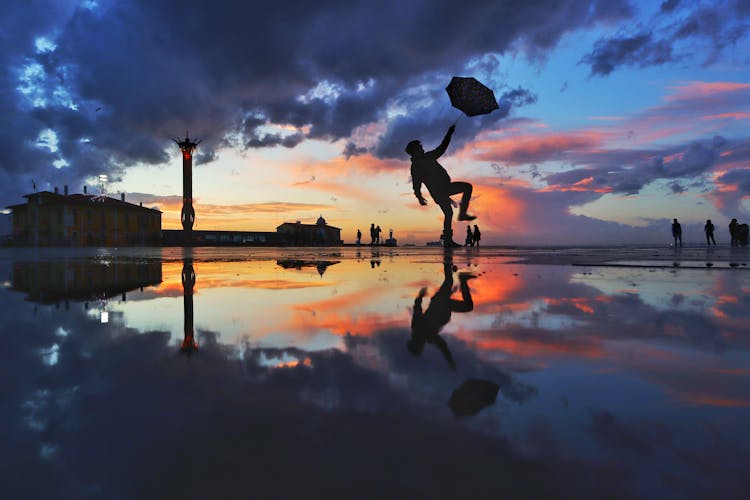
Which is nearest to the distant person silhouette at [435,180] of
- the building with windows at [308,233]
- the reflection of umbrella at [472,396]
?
the reflection of umbrella at [472,396]

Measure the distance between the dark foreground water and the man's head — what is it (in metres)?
9.86

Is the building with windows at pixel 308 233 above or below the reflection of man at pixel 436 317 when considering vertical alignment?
above

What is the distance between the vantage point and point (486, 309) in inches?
141

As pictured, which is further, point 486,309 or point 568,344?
point 486,309

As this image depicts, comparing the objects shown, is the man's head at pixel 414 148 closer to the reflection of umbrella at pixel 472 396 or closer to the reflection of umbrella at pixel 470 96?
the reflection of umbrella at pixel 470 96

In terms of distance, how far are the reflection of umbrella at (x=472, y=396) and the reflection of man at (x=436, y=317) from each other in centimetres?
24

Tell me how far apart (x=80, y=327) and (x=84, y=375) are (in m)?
1.23

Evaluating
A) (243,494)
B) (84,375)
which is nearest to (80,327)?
(84,375)

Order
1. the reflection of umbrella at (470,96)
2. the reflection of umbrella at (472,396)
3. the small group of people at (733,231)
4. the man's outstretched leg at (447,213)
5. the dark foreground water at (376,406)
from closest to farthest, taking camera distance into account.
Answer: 1. the dark foreground water at (376,406)
2. the reflection of umbrella at (472,396)
3. the reflection of umbrella at (470,96)
4. the man's outstretched leg at (447,213)
5. the small group of people at (733,231)

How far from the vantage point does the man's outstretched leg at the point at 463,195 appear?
13.1 metres

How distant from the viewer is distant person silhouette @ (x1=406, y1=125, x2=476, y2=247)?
1261 centimetres

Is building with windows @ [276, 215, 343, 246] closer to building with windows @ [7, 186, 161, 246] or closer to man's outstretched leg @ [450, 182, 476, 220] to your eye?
building with windows @ [7, 186, 161, 246]

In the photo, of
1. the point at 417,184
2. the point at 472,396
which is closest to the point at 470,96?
the point at 417,184

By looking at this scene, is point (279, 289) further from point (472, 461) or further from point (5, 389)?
point (472, 461)
